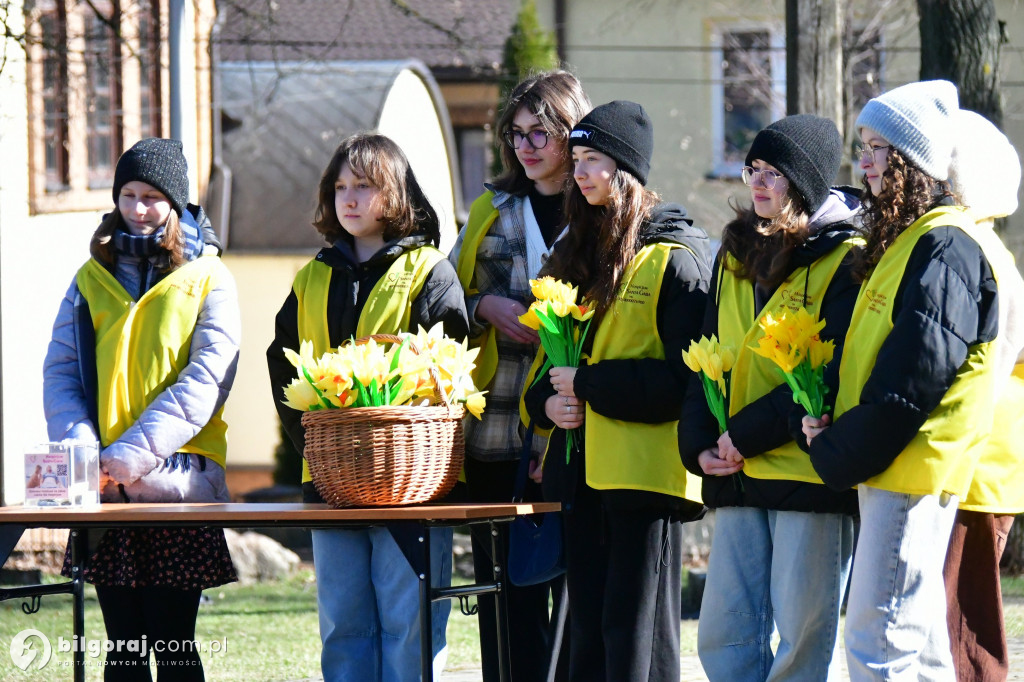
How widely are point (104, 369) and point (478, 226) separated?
1.41m

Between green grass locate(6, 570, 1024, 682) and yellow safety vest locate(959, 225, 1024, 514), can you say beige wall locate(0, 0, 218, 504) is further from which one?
yellow safety vest locate(959, 225, 1024, 514)

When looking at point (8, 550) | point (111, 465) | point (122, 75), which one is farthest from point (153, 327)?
point (122, 75)

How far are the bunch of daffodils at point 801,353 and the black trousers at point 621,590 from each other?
71cm

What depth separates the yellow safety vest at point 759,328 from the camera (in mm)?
3734

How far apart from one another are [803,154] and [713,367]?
0.70 metres

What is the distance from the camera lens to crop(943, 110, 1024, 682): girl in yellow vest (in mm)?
3779

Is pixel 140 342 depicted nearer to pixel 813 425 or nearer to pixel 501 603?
pixel 501 603

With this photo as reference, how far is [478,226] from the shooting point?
4723mm

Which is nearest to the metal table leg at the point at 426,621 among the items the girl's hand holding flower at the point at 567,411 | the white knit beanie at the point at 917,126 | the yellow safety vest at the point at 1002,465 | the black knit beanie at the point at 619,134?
the girl's hand holding flower at the point at 567,411

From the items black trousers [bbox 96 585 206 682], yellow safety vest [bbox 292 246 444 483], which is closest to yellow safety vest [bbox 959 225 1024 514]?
yellow safety vest [bbox 292 246 444 483]

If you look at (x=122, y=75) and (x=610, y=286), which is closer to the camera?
(x=610, y=286)

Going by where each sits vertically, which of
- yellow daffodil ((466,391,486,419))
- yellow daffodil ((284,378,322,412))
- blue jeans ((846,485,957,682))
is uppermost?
yellow daffodil ((284,378,322,412))

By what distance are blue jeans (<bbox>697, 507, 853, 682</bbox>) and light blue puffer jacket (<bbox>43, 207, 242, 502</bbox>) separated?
1.84m

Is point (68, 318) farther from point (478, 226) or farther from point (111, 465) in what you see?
point (478, 226)
